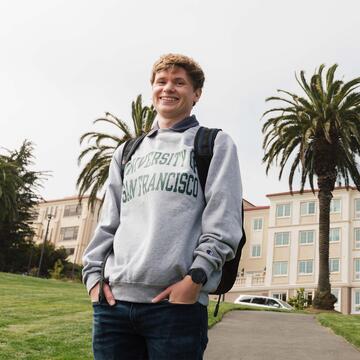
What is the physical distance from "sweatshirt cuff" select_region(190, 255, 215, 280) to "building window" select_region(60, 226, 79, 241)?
3261 inches

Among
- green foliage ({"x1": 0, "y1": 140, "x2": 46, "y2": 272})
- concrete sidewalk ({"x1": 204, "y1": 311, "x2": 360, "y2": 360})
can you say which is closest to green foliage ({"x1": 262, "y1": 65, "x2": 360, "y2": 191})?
concrete sidewalk ({"x1": 204, "y1": 311, "x2": 360, "y2": 360})

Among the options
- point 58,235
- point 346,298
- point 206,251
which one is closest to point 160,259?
point 206,251

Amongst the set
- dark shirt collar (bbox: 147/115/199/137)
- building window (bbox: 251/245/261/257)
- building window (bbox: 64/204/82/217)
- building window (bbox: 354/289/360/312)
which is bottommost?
dark shirt collar (bbox: 147/115/199/137)

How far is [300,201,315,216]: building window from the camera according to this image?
62806 mm

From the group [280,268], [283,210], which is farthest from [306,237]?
[280,268]

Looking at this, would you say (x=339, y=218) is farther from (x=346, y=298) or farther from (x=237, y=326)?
(x=237, y=326)

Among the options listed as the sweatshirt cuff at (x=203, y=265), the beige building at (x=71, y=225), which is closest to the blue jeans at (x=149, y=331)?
the sweatshirt cuff at (x=203, y=265)

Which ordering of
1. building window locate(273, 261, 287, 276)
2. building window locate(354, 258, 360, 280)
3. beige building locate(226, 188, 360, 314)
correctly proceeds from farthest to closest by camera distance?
building window locate(273, 261, 287, 276)
beige building locate(226, 188, 360, 314)
building window locate(354, 258, 360, 280)

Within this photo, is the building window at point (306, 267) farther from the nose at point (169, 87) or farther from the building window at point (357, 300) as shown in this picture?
the nose at point (169, 87)

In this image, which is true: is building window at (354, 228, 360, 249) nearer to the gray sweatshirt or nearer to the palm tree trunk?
the palm tree trunk

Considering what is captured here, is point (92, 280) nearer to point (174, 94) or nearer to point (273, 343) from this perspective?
point (174, 94)

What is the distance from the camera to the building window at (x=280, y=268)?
61000mm

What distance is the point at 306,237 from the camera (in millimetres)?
61844

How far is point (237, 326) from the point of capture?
12570 mm
